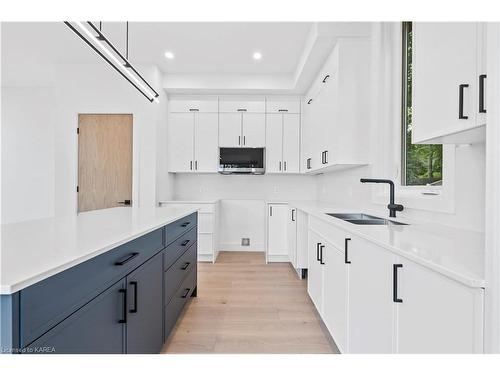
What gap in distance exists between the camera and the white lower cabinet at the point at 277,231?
436 cm

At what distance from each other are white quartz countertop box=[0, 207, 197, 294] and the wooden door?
9.04ft

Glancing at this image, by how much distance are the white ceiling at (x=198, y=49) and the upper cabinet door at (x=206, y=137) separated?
49 centimetres

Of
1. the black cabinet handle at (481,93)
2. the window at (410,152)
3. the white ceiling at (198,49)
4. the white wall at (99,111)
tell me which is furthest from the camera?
the white wall at (99,111)

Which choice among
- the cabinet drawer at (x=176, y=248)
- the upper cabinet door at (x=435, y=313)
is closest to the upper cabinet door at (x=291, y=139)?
the cabinet drawer at (x=176, y=248)

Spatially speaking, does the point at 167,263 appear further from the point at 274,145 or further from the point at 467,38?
the point at 274,145

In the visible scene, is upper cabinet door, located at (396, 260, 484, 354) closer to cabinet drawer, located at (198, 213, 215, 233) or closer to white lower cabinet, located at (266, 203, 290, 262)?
white lower cabinet, located at (266, 203, 290, 262)

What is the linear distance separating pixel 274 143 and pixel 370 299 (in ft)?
12.2

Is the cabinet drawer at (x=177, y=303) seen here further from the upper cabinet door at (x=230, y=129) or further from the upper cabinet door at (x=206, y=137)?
the upper cabinet door at (x=230, y=129)

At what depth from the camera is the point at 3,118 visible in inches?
208

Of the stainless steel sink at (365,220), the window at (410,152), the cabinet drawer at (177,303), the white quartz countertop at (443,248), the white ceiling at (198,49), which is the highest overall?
the white ceiling at (198,49)

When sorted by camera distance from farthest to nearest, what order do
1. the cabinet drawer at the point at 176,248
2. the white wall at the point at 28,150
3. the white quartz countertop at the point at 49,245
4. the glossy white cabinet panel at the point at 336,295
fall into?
the white wall at the point at 28,150, the cabinet drawer at the point at 176,248, the glossy white cabinet panel at the point at 336,295, the white quartz countertop at the point at 49,245

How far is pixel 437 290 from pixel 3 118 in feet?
22.3

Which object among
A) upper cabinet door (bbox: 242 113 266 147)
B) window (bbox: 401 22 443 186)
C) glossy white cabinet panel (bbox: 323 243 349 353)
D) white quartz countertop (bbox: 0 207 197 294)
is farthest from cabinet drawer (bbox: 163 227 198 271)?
upper cabinet door (bbox: 242 113 266 147)
